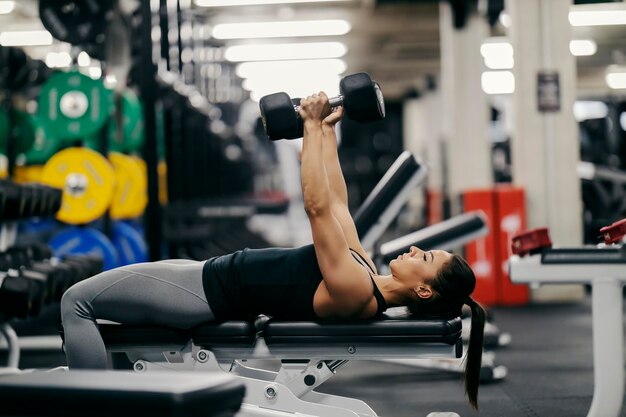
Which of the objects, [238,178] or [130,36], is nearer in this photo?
[130,36]

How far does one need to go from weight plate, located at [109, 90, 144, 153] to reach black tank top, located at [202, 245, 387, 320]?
4165mm

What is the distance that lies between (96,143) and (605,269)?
4074mm

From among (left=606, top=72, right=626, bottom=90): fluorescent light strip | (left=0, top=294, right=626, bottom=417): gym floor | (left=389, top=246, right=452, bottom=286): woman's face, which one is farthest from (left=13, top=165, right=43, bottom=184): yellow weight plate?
(left=606, top=72, right=626, bottom=90): fluorescent light strip

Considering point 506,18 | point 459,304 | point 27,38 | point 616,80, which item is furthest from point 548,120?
point 616,80

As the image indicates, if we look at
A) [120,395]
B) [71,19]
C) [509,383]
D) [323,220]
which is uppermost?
[71,19]

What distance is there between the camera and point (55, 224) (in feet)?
21.3

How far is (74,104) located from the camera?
4.99m

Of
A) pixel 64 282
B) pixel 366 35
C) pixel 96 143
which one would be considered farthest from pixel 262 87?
pixel 64 282

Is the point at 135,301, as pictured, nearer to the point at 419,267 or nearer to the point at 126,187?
the point at 419,267

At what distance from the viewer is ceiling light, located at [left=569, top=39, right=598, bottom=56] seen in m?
11.7

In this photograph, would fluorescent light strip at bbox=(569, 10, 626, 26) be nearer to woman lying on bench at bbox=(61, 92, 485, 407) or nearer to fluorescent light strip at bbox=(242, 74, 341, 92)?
fluorescent light strip at bbox=(242, 74, 341, 92)

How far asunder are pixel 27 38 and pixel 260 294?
9.49 metres

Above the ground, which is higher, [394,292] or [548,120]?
[548,120]

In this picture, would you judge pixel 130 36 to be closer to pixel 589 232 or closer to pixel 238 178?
pixel 589 232
